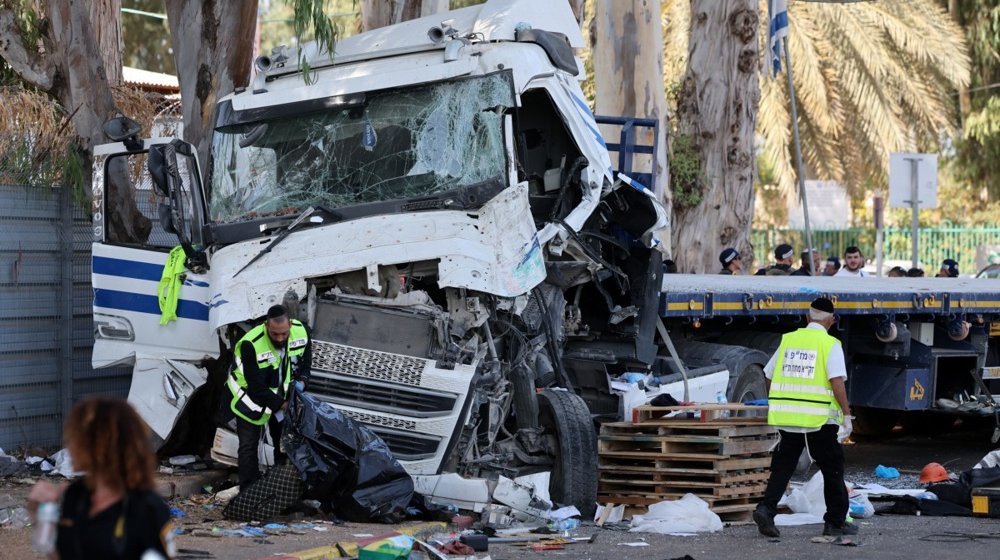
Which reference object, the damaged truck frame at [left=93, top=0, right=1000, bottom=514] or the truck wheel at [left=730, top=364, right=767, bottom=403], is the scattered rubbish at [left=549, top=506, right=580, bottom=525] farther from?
the truck wheel at [left=730, top=364, right=767, bottom=403]

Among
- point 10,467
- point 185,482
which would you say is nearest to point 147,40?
point 10,467

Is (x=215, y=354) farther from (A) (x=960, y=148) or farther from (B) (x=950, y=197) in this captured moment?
(B) (x=950, y=197)

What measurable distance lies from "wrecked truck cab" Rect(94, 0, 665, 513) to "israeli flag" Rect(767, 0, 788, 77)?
9727 millimetres

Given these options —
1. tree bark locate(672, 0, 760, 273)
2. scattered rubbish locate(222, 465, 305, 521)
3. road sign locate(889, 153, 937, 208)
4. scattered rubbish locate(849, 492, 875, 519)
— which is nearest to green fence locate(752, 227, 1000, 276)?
tree bark locate(672, 0, 760, 273)

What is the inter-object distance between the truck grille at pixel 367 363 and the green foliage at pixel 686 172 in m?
12.1

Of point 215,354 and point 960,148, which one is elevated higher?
point 960,148

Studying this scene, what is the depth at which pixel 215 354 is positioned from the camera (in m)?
9.66

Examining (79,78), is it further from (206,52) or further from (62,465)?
(62,465)

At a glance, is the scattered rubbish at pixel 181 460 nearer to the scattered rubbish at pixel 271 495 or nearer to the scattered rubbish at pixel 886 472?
the scattered rubbish at pixel 271 495

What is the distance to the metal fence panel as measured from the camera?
11055 mm

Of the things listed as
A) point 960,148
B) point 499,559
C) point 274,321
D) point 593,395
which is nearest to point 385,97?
point 274,321

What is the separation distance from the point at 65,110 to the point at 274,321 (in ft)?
14.5

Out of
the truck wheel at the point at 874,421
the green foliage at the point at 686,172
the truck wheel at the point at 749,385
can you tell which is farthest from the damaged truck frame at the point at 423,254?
the green foliage at the point at 686,172

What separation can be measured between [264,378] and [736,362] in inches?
175
